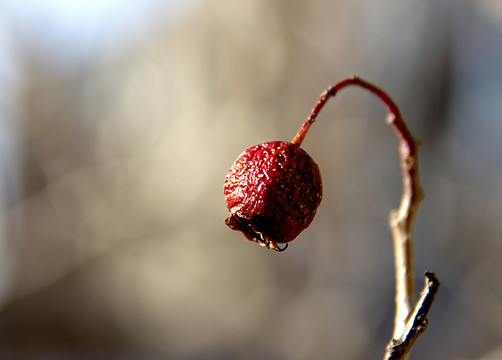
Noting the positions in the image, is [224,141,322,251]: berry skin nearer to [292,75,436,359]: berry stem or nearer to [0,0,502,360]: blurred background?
[292,75,436,359]: berry stem

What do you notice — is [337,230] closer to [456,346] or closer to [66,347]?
[456,346]

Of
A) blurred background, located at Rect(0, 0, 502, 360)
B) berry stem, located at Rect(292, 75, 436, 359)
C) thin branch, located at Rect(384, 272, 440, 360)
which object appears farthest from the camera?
blurred background, located at Rect(0, 0, 502, 360)

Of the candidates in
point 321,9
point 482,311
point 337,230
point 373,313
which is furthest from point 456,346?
point 321,9

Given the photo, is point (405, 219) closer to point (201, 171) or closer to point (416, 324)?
point (416, 324)

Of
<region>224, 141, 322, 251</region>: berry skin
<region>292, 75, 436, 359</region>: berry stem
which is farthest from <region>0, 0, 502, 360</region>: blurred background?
<region>224, 141, 322, 251</region>: berry skin

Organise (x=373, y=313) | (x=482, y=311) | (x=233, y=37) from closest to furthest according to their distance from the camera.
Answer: (x=482, y=311) < (x=373, y=313) < (x=233, y=37)

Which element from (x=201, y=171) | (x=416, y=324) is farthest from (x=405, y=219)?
(x=201, y=171)

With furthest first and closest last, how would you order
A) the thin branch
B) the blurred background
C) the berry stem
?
the blurred background → the berry stem → the thin branch

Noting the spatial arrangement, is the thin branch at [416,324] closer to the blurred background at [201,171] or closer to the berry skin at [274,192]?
the berry skin at [274,192]
